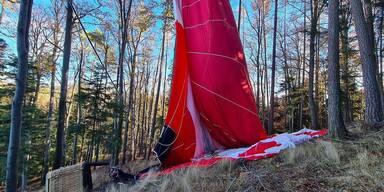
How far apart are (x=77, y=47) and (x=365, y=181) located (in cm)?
1951

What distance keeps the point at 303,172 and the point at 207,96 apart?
372 cm

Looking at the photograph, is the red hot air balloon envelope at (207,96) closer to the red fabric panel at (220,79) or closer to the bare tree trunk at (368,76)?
the red fabric panel at (220,79)

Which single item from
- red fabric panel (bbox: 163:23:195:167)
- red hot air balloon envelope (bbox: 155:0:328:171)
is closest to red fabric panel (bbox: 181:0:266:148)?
red hot air balloon envelope (bbox: 155:0:328:171)

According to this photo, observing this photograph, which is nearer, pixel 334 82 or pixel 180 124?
pixel 334 82

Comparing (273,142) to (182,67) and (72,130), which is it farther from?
(72,130)

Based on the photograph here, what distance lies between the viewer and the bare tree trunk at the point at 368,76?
18.4ft

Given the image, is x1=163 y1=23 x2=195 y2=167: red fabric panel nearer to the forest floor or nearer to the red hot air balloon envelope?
the red hot air balloon envelope

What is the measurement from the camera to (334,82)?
17.3 feet

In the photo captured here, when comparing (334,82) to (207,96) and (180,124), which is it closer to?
(207,96)

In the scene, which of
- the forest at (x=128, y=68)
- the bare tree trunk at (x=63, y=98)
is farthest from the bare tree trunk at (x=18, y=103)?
the bare tree trunk at (x=63, y=98)

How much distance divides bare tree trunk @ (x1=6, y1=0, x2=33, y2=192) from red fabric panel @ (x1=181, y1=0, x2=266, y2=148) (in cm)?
372

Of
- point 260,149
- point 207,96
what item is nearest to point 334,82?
point 260,149

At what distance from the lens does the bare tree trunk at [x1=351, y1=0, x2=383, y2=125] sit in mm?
5594

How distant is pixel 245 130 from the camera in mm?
6938
